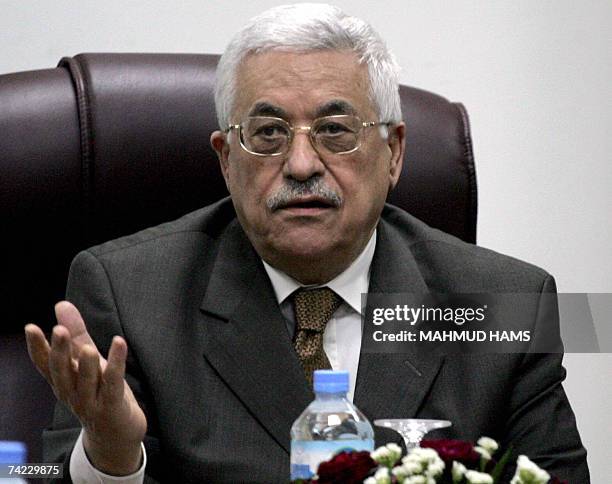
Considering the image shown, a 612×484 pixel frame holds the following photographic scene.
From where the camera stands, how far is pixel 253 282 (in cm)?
190

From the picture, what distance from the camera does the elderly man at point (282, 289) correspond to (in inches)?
68.7

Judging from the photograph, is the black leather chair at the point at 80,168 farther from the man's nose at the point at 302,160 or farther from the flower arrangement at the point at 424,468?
the flower arrangement at the point at 424,468

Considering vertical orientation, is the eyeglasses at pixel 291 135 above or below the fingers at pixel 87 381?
above

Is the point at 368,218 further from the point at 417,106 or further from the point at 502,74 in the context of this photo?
the point at 502,74

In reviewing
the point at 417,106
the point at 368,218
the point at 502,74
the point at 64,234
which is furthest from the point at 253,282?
the point at 502,74

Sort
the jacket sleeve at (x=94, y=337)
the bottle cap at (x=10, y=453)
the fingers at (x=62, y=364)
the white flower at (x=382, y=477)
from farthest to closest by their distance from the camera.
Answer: the jacket sleeve at (x=94, y=337), the fingers at (x=62, y=364), the bottle cap at (x=10, y=453), the white flower at (x=382, y=477)

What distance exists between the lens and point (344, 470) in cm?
101

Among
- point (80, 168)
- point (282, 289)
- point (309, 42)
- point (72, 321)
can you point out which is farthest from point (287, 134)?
point (72, 321)

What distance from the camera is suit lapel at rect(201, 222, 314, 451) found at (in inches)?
68.4

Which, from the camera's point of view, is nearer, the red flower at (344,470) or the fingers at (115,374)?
the red flower at (344,470)

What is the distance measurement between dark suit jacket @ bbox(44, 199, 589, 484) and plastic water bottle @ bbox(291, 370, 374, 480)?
28 cm

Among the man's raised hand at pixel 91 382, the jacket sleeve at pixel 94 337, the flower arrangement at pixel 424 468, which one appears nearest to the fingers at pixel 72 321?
the man's raised hand at pixel 91 382

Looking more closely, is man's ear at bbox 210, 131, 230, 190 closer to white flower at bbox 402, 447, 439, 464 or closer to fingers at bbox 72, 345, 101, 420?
fingers at bbox 72, 345, 101, 420

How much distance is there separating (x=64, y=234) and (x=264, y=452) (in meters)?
0.53
